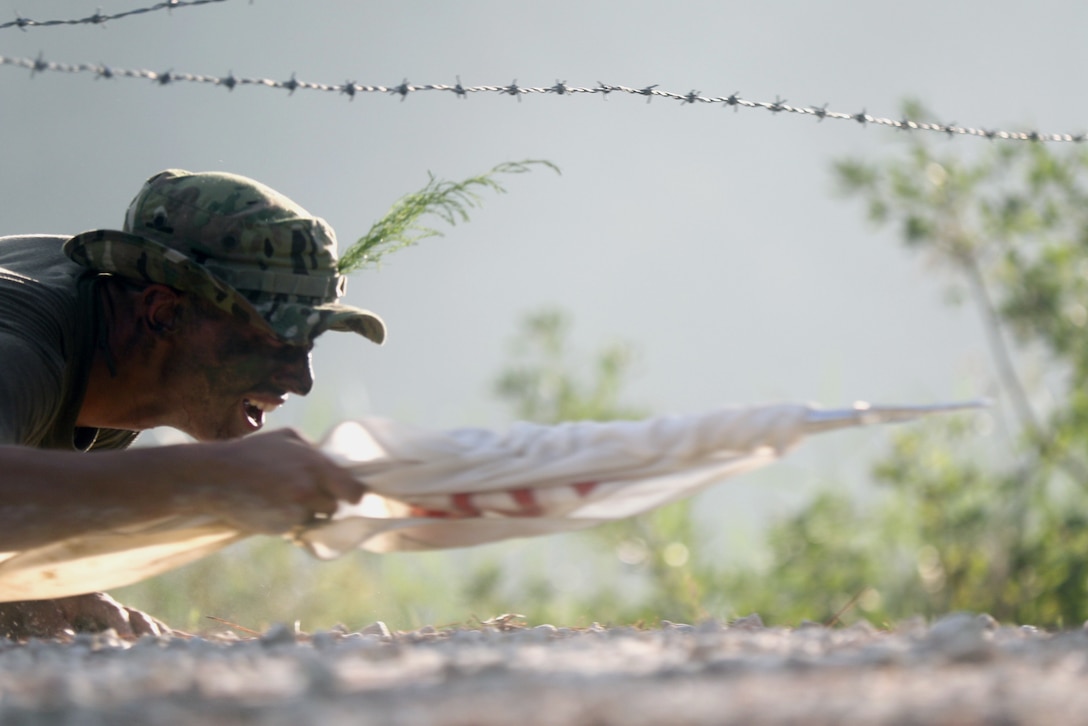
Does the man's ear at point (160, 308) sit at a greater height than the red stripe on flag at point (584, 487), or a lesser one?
greater

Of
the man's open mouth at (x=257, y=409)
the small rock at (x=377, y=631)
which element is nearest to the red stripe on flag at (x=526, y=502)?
the small rock at (x=377, y=631)

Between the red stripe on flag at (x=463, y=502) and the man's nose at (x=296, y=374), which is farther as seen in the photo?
the man's nose at (x=296, y=374)

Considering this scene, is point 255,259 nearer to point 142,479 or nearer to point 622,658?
point 142,479

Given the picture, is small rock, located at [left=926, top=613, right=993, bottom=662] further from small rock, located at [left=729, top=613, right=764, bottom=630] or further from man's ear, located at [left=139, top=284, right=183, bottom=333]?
man's ear, located at [left=139, top=284, right=183, bottom=333]

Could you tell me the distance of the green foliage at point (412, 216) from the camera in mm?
3932

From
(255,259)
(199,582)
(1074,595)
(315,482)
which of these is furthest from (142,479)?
(1074,595)

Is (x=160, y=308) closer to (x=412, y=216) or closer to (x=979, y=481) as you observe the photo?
(x=412, y=216)

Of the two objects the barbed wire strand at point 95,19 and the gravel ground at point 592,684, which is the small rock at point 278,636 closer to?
the gravel ground at point 592,684

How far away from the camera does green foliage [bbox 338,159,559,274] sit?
12.9ft

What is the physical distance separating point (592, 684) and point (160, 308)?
7.07 ft

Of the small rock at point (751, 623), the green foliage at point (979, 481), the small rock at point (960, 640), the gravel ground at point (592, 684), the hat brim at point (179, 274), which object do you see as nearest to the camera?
the gravel ground at point (592, 684)

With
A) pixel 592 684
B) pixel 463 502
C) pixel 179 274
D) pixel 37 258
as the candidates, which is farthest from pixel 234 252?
pixel 592 684

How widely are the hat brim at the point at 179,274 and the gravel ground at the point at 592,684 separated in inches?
47.8

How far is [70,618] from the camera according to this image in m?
3.73
